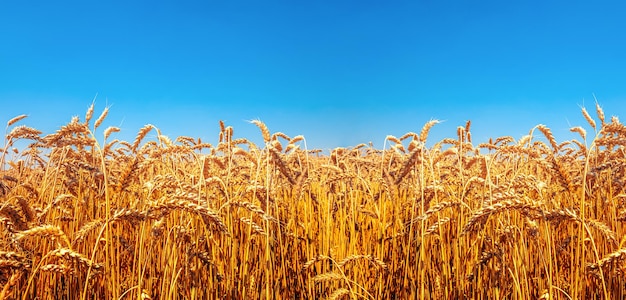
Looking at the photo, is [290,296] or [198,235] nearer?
[198,235]

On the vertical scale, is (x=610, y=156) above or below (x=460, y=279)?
above

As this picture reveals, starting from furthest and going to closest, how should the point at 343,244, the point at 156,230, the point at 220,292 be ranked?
the point at 343,244 < the point at 220,292 < the point at 156,230

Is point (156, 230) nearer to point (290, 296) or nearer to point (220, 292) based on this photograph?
point (220, 292)

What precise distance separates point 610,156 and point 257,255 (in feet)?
9.68

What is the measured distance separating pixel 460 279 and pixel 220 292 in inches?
56.4

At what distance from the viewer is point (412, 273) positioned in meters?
2.77

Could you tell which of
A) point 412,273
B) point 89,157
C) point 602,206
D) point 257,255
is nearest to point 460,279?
point 412,273

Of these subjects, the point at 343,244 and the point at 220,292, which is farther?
the point at 343,244

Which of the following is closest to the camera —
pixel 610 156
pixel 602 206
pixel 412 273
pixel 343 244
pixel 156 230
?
pixel 156 230

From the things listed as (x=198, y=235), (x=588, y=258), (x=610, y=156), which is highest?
(x=610, y=156)

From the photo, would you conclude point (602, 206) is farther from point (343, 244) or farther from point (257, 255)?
point (257, 255)

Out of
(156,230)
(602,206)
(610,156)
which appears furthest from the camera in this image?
(610,156)

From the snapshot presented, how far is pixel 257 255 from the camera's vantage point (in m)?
2.87

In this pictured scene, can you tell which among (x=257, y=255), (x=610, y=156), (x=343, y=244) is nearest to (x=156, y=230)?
(x=257, y=255)
